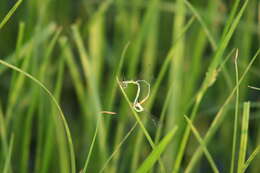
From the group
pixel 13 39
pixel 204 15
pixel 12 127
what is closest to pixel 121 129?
pixel 12 127

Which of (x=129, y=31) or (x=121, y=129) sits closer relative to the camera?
(x=121, y=129)

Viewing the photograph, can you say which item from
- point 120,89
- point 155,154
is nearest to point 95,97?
point 120,89

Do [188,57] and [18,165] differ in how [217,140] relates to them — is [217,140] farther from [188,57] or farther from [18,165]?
[18,165]

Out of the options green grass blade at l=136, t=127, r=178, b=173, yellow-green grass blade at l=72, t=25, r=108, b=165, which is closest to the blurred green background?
yellow-green grass blade at l=72, t=25, r=108, b=165

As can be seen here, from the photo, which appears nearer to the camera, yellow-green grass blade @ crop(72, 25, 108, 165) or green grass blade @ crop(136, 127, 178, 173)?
green grass blade @ crop(136, 127, 178, 173)

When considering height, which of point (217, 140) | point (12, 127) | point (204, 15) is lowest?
point (217, 140)

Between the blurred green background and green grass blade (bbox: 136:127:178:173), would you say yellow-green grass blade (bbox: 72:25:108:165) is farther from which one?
green grass blade (bbox: 136:127:178:173)

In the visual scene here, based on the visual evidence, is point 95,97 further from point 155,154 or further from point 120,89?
point 155,154

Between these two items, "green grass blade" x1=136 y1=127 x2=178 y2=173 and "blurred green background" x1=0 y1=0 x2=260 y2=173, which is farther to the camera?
"blurred green background" x1=0 y1=0 x2=260 y2=173
